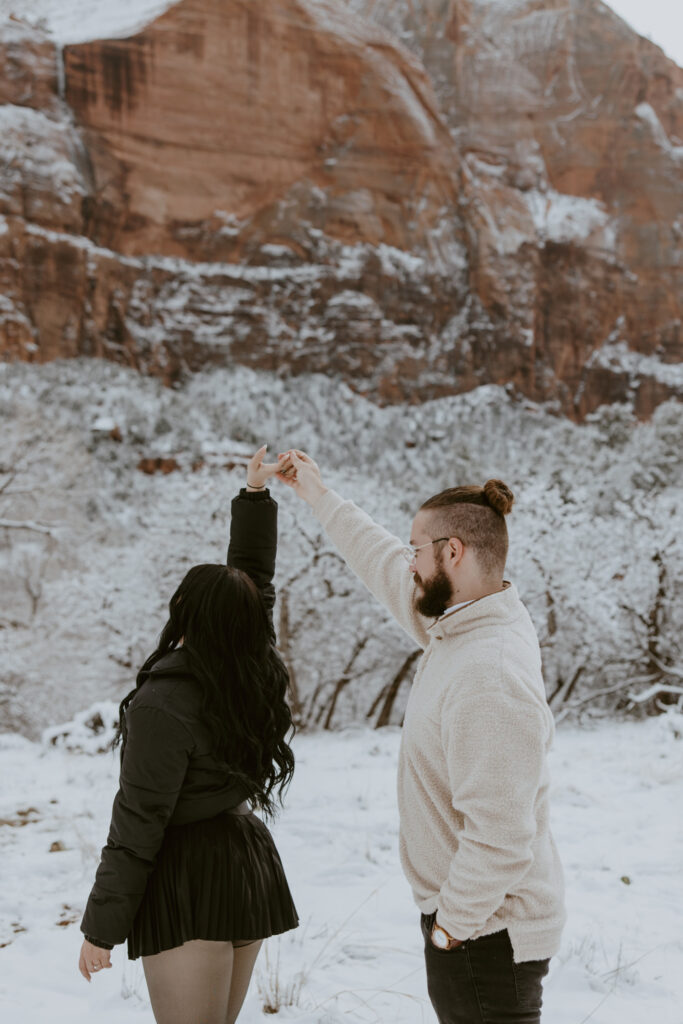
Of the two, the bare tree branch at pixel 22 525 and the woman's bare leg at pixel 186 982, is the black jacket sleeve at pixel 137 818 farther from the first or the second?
the bare tree branch at pixel 22 525

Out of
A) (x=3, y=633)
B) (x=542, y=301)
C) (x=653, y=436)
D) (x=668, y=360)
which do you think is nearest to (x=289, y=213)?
(x=542, y=301)

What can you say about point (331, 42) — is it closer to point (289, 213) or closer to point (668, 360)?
point (289, 213)

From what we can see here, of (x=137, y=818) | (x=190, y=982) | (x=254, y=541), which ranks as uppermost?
(x=254, y=541)

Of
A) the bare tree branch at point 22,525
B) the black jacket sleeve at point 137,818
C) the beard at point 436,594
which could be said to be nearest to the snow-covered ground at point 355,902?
the black jacket sleeve at point 137,818

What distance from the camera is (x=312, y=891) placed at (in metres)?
4.21

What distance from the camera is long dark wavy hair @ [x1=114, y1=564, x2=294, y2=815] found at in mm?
1880

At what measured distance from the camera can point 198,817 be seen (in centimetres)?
189

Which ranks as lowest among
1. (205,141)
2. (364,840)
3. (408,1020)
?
(364,840)

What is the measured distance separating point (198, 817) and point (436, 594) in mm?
A: 801

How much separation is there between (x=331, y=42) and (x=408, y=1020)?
6058 cm

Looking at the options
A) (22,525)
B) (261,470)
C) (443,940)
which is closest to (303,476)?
(261,470)

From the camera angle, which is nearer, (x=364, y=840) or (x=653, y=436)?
(x=364, y=840)

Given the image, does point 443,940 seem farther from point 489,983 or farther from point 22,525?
point 22,525

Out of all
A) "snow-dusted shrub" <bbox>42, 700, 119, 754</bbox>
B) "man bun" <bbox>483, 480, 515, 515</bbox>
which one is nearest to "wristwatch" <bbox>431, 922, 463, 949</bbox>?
"man bun" <bbox>483, 480, 515, 515</bbox>
